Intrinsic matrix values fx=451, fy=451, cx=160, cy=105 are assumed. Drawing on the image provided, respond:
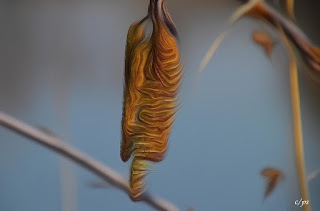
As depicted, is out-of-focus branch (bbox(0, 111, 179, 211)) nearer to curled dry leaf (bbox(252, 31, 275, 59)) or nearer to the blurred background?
the blurred background

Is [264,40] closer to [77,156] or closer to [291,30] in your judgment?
[291,30]

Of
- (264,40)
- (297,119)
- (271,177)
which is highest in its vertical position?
(264,40)

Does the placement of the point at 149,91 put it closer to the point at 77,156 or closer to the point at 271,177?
the point at 77,156

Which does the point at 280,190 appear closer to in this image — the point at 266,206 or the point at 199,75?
the point at 266,206

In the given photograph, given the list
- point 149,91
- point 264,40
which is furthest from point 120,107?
point 264,40

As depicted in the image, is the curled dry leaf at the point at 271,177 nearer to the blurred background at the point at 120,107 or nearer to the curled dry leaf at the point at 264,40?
the blurred background at the point at 120,107

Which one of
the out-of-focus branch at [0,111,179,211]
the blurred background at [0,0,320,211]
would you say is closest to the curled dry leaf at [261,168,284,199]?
the blurred background at [0,0,320,211]

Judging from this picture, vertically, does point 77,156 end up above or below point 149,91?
below
